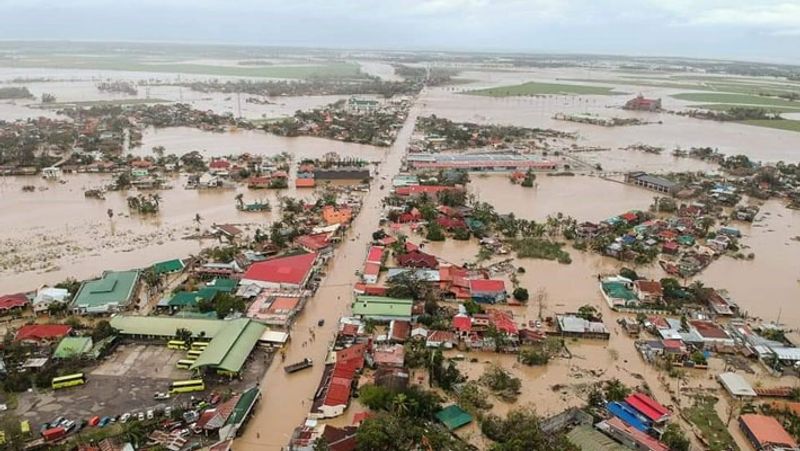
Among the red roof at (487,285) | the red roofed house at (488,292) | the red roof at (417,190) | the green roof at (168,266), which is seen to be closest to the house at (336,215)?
the red roof at (417,190)

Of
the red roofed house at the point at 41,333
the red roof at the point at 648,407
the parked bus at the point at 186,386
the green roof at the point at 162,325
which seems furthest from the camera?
the green roof at the point at 162,325

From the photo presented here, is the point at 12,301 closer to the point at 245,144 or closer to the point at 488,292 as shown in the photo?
the point at 488,292

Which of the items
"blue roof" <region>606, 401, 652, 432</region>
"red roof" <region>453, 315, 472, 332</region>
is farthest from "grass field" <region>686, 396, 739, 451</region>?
"red roof" <region>453, 315, 472, 332</region>

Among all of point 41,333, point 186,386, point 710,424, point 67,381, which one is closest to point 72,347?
point 67,381

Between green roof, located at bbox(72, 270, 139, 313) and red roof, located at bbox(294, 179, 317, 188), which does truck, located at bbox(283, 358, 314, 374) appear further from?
red roof, located at bbox(294, 179, 317, 188)

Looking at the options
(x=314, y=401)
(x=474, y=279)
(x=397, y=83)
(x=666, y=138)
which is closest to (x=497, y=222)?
(x=474, y=279)

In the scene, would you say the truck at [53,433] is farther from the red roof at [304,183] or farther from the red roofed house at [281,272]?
the red roof at [304,183]
